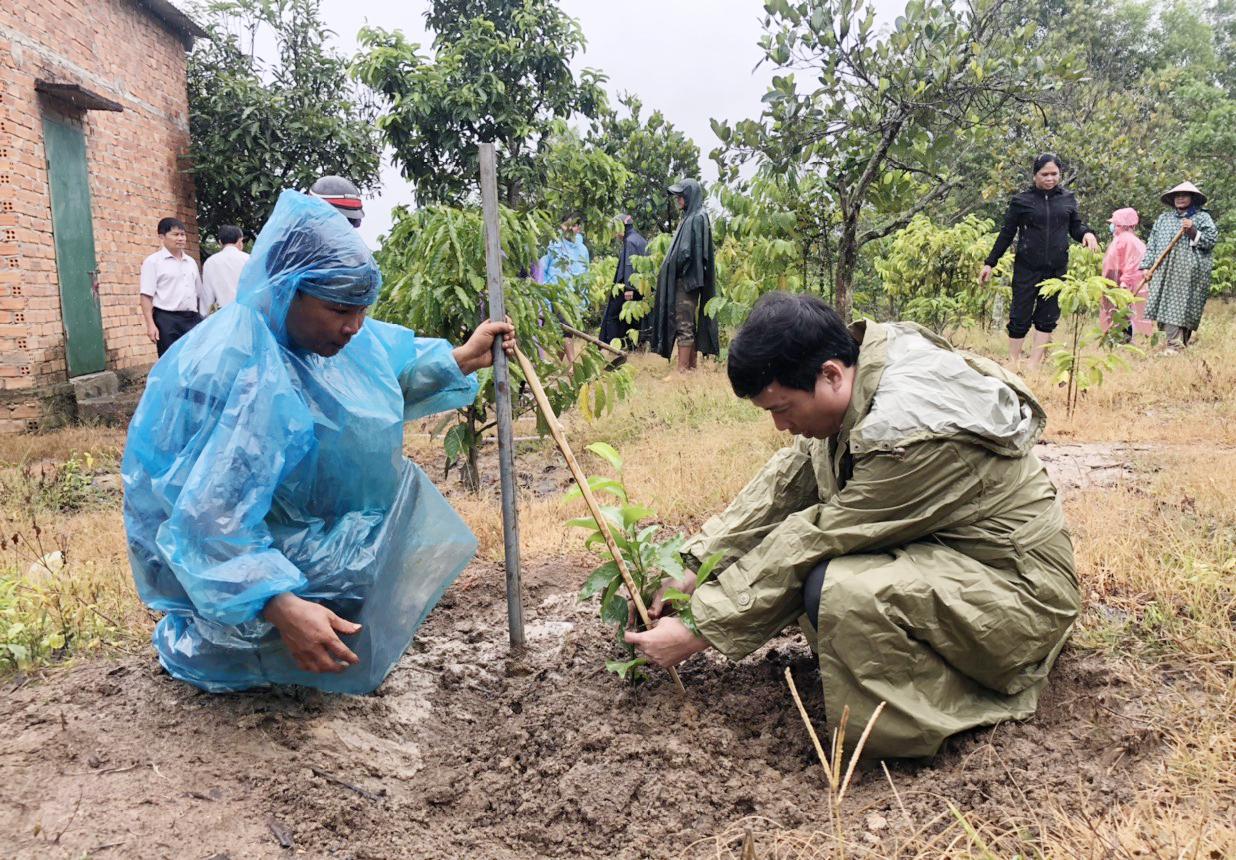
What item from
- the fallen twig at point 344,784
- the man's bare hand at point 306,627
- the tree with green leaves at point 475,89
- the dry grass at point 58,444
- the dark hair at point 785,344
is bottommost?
the dry grass at point 58,444

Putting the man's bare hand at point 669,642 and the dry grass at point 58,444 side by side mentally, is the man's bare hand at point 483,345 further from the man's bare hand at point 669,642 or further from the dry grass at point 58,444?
the dry grass at point 58,444

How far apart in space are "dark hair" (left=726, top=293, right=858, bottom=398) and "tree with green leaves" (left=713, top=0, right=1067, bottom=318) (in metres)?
3.06

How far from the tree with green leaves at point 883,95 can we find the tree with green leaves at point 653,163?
7.26 meters

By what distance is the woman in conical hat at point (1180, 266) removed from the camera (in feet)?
23.5

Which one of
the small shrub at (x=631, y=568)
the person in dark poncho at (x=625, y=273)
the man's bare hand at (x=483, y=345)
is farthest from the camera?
the person in dark poncho at (x=625, y=273)

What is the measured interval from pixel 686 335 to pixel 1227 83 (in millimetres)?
22383

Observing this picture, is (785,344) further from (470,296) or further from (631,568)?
(470,296)

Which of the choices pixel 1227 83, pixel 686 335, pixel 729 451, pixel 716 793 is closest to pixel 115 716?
pixel 716 793

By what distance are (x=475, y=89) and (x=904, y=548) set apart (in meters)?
7.37

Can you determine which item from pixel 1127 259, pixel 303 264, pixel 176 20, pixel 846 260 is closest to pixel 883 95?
pixel 846 260

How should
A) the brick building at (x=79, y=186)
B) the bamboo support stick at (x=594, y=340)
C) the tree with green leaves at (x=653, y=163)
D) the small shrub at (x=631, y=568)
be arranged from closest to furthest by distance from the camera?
the small shrub at (x=631, y=568), the bamboo support stick at (x=594, y=340), the brick building at (x=79, y=186), the tree with green leaves at (x=653, y=163)

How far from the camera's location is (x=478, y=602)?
10.3 ft

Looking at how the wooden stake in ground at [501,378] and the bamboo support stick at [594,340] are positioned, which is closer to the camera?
the wooden stake in ground at [501,378]

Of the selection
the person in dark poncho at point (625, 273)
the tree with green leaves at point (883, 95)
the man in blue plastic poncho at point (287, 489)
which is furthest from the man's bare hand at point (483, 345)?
the person in dark poncho at point (625, 273)
